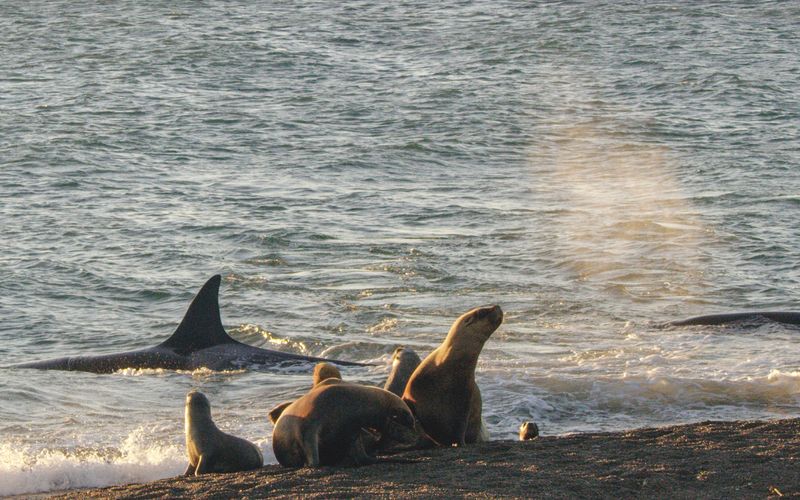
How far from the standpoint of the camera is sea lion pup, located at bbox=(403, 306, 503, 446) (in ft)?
26.6

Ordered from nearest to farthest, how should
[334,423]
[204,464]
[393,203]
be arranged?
[334,423], [204,464], [393,203]

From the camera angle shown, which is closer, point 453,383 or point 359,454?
point 359,454

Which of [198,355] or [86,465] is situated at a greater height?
[86,465]

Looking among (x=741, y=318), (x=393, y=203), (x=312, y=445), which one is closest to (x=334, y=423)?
(x=312, y=445)

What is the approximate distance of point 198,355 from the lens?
13.0 metres

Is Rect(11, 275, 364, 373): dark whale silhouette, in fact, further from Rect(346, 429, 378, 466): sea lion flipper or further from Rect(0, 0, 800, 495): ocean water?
Rect(346, 429, 378, 466): sea lion flipper

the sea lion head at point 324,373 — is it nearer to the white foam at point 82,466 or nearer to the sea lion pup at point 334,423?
the sea lion pup at point 334,423

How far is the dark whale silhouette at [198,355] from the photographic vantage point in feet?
42.2

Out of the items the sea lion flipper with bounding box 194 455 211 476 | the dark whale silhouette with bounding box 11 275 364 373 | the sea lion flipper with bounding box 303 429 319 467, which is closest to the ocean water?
the dark whale silhouette with bounding box 11 275 364 373

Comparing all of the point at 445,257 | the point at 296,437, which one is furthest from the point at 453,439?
the point at 445,257

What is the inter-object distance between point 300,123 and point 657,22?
1548cm

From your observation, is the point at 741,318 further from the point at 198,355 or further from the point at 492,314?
the point at 492,314

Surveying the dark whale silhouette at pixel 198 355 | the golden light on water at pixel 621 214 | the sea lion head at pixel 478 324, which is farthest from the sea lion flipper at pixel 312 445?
the golden light on water at pixel 621 214

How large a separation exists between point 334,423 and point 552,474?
1262 millimetres
